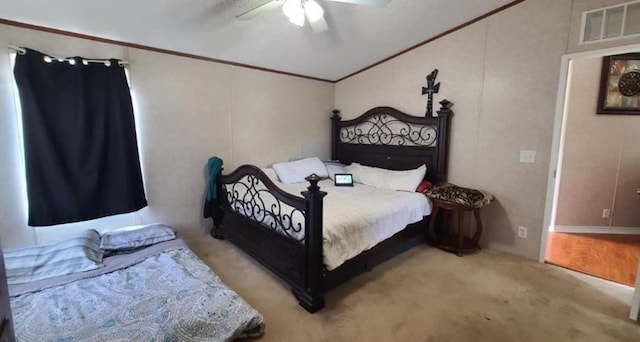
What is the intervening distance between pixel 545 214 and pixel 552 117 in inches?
37.2

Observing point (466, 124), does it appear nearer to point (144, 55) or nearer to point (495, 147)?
point (495, 147)

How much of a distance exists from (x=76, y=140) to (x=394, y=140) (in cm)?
350

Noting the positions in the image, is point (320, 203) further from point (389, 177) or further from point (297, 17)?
point (389, 177)

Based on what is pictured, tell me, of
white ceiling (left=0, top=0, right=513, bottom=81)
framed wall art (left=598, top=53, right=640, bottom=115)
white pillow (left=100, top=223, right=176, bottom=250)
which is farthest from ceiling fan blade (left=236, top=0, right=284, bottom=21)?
framed wall art (left=598, top=53, right=640, bottom=115)

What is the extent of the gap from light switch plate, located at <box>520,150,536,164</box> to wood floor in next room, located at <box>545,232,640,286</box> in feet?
3.38

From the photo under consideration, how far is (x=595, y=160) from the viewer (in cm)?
359

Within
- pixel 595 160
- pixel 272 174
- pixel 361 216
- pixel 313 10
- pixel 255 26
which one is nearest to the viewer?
pixel 313 10

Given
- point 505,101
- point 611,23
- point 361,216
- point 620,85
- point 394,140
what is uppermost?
point 611,23

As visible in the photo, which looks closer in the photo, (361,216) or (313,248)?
(313,248)

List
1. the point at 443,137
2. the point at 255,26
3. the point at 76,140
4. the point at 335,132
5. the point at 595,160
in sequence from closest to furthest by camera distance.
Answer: the point at 76,140, the point at 255,26, the point at 443,137, the point at 595,160, the point at 335,132

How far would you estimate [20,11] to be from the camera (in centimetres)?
217

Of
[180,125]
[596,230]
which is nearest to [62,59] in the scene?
[180,125]

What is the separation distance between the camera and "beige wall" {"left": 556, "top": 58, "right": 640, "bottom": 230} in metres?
3.49

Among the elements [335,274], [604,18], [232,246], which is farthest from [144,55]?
[604,18]
